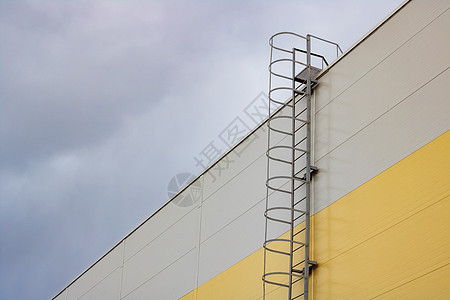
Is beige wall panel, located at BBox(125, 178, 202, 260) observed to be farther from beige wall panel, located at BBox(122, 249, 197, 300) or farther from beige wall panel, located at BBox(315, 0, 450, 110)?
beige wall panel, located at BBox(315, 0, 450, 110)

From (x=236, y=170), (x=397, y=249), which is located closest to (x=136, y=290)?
(x=236, y=170)

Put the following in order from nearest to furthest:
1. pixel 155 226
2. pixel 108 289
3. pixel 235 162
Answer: pixel 235 162, pixel 155 226, pixel 108 289

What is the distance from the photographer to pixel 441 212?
31.8 ft

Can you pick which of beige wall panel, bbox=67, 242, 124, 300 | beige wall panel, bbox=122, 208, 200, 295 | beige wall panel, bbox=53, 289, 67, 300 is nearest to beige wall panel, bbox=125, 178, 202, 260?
beige wall panel, bbox=122, 208, 200, 295

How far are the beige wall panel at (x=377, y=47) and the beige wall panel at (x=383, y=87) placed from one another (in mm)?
143

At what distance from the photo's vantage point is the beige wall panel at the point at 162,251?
16.7 m

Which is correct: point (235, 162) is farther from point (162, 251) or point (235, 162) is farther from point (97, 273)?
point (97, 273)

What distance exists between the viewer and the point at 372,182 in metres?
11.2

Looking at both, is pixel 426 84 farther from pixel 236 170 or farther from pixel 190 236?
pixel 190 236

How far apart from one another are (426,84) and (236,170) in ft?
19.1

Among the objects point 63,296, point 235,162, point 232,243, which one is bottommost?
point 232,243

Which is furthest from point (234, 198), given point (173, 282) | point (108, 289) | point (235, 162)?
point (108, 289)

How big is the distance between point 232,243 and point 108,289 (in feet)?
23.3

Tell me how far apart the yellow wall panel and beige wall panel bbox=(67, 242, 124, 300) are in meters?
9.12
